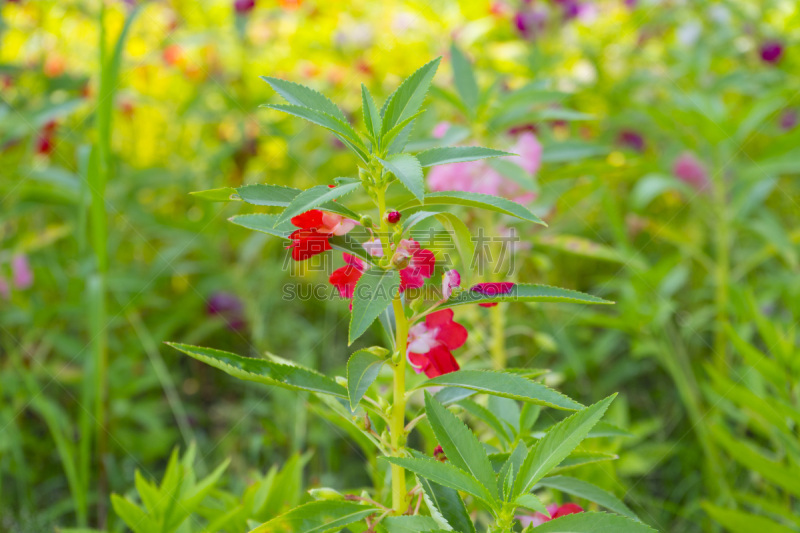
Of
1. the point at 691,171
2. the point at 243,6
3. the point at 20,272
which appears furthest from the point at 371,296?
the point at 243,6

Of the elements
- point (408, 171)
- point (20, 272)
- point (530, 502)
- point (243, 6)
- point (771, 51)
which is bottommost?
point (20, 272)

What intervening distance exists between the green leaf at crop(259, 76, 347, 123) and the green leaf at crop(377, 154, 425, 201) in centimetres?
9

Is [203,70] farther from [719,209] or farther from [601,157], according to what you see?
[719,209]

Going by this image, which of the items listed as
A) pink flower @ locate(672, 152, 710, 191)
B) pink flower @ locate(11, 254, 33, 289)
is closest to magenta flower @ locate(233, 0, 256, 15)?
pink flower @ locate(11, 254, 33, 289)

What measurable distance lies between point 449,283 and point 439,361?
9cm

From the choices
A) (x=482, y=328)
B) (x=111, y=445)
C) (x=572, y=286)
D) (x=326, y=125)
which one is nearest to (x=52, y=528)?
(x=111, y=445)

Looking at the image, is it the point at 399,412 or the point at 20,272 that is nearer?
the point at 399,412

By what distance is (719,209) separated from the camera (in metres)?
1.42

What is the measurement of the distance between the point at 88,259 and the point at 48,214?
25.0 inches

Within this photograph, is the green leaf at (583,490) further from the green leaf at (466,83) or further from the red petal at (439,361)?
the green leaf at (466,83)

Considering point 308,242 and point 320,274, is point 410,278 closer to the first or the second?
point 308,242

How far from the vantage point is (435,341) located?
589 mm


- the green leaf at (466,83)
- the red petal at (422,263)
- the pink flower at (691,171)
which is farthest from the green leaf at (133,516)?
the pink flower at (691,171)

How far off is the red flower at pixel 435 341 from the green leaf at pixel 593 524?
18 centimetres
